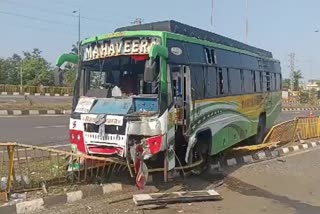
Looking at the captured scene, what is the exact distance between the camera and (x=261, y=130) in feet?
51.4

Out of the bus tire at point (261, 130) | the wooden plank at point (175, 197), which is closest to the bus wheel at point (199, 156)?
the wooden plank at point (175, 197)

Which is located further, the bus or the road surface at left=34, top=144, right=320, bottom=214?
the bus

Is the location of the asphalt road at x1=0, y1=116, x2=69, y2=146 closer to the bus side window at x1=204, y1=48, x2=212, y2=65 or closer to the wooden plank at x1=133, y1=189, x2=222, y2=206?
the bus side window at x1=204, y1=48, x2=212, y2=65

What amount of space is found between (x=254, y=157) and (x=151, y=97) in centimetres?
599

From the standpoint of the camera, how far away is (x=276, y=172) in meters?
10.8

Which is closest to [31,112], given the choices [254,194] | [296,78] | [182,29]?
[182,29]

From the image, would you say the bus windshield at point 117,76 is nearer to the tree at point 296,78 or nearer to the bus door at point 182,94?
the bus door at point 182,94

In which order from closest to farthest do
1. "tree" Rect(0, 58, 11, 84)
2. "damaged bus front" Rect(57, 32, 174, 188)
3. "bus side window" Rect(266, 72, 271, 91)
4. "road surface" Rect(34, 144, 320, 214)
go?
"road surface" Rect(34, 144, 320, 214) → "damaged bus front" Rect(57, 32, 174, 188) → "bus side window" Rect(266, 72, 271, 91) → "tree" Rect(0, 58, 11, 84)

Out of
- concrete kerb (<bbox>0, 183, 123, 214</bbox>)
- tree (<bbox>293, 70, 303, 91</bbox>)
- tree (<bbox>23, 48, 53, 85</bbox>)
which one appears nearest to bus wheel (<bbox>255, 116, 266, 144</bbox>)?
concrete kerb (<bbox>0, 183, 123, 214</bbox>)

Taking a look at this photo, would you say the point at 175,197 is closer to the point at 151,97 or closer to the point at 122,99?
the point at 151,97

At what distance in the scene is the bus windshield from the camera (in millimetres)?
8133

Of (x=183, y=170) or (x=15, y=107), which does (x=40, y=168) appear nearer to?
(x=183, y=170)

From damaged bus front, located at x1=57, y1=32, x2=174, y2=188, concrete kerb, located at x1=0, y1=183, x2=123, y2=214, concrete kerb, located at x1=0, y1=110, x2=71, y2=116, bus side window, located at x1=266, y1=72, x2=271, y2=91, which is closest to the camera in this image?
concrete kerb, located at x1=0, y1=183, x2=123, y2=214

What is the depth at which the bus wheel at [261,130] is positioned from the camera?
15403 mm
